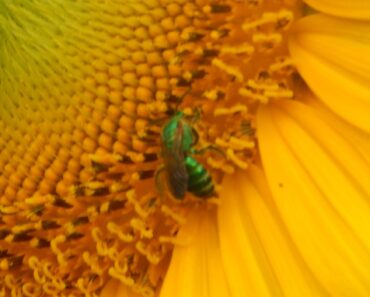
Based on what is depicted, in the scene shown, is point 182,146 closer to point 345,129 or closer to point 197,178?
point 197,178

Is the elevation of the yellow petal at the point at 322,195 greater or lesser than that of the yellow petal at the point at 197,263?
greater

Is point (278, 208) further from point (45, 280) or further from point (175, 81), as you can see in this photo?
point (45, 280)

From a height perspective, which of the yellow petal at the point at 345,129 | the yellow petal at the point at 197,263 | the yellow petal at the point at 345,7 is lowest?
the yellow petal at the point at 197,263

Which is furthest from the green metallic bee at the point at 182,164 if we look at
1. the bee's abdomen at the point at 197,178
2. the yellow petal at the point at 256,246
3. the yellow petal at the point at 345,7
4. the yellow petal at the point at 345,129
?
the yellow petal at the point at 345,7

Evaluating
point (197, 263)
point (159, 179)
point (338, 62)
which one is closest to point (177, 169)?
point (159, 179)

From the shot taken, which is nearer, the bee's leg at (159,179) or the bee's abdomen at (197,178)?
the bee's abdomen at (197,178)

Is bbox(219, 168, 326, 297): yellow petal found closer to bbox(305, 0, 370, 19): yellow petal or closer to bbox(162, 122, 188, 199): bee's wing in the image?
bbox(162, 122, 188, 199): bee's wing

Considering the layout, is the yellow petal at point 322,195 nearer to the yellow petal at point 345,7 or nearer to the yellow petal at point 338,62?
the yellow petal at point 338,62
